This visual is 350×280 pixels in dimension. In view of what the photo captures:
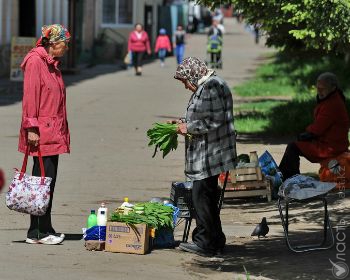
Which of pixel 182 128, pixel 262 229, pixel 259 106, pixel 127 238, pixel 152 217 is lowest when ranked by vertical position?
pixel 259 106

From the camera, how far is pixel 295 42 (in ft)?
68.2

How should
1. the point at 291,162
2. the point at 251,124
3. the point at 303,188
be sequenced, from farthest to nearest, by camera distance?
the point at 251,124, the point at 291,162, the point at 303,188

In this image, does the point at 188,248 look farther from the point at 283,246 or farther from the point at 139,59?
the point at 139,59

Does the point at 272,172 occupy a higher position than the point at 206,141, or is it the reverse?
the point at 206,141

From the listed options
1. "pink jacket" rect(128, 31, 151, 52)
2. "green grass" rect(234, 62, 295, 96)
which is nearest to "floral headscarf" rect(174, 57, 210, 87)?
"green grass" rect(234, 62, 295, 96)

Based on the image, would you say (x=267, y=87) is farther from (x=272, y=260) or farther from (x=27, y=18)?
(x=272, y=260)

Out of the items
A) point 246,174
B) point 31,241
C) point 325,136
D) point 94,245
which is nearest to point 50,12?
point 325,136

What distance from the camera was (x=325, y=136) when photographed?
502 inches

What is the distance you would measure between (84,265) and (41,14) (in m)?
29.2

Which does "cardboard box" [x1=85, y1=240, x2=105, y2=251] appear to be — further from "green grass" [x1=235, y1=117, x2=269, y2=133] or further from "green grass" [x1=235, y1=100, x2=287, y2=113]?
"green grass" [x1=235, y1=100, x2=287, y2=113]

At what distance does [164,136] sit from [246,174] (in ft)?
8.49

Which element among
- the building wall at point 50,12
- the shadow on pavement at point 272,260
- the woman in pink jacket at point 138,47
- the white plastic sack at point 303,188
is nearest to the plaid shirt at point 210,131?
the white plastic sack at point 303,188

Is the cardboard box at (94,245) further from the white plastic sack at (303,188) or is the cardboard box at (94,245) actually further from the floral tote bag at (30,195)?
the white plastic sack at (303,188)

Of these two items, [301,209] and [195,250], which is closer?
[195,250]
